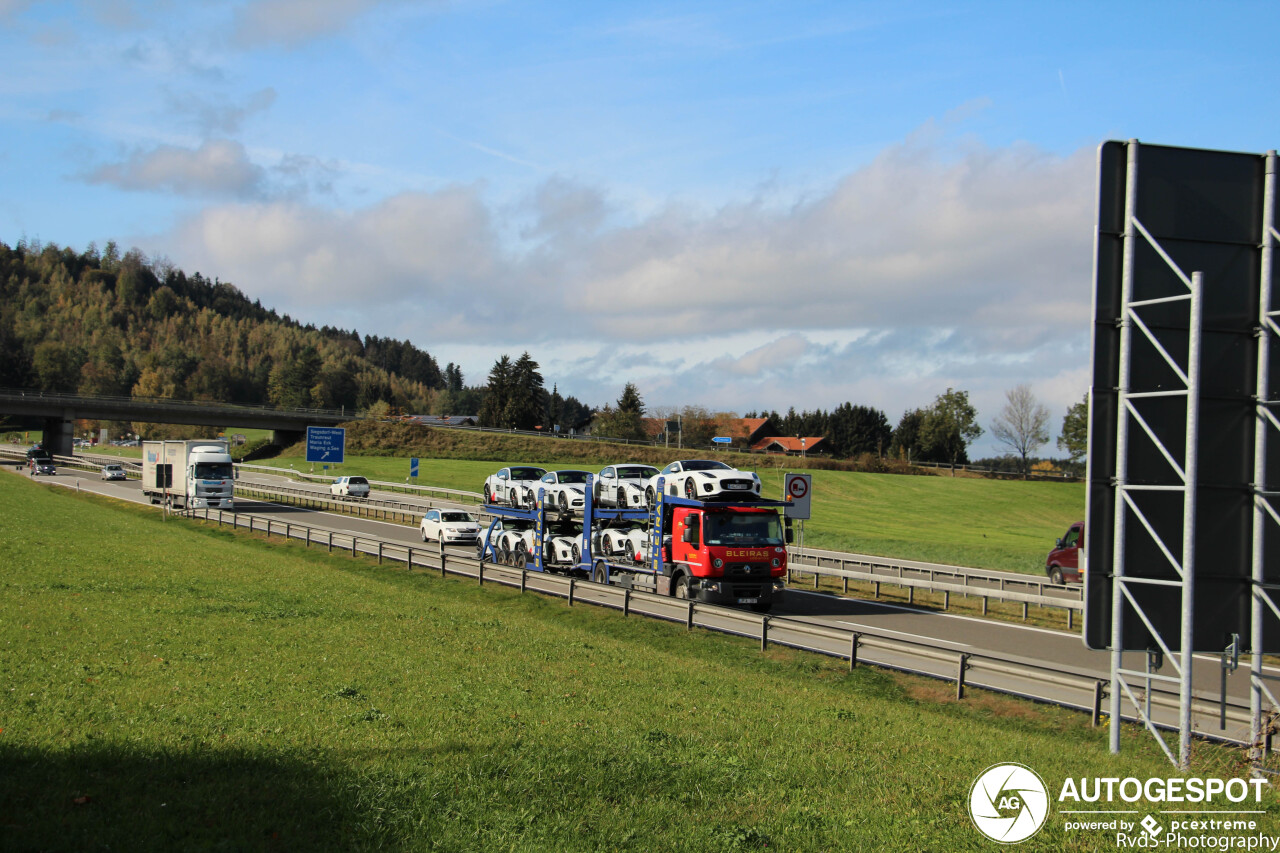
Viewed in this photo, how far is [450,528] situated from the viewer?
3775cm

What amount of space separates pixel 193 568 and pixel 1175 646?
66.9 feet

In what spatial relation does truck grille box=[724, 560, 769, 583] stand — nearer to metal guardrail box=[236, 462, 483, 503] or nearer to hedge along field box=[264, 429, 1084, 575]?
hedge along field box=[264, 429, 1084, 575]

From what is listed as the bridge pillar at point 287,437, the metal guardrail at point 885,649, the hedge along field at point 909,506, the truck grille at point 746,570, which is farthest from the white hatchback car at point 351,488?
the bridge pillar at point 287,437

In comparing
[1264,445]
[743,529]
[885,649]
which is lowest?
[885,649]

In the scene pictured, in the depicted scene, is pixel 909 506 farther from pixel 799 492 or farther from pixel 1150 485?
pixel 1150 485

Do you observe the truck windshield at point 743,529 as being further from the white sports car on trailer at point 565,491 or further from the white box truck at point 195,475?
the white box truck at point 195,475

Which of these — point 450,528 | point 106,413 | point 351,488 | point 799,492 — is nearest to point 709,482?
point 799,492

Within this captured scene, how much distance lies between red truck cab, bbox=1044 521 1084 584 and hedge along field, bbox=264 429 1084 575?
382 centimetres

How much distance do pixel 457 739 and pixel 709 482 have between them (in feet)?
45.8

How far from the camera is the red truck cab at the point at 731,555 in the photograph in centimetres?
2078

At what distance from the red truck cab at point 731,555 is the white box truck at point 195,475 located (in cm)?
3372

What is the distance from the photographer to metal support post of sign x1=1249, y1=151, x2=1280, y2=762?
26.8 feet

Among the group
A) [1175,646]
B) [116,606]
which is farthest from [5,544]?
[1175,646]

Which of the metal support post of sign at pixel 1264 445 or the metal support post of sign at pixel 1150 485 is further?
the metal support post of sign at pixel 1264 445
